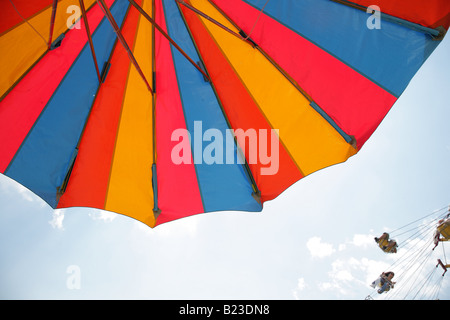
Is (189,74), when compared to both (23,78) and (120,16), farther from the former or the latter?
(23,78)

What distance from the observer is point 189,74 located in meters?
2.67

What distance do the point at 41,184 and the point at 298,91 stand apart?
9.22 ft

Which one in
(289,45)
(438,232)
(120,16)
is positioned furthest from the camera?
(438,232)

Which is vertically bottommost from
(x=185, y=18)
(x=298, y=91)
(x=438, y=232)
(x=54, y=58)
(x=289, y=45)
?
(x=438, y=232)

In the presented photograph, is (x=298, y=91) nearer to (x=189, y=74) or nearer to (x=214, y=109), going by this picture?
(x=214, y=109)

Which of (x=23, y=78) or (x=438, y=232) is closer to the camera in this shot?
(x=23, y=78)

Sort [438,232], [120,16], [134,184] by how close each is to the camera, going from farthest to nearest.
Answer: [438,232] < [134,184] < [120,16]

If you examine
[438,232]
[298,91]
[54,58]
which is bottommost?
[438,232]

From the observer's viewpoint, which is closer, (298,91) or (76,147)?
(298,91)

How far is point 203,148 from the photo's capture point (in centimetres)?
283

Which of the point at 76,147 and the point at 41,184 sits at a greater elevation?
the point at 76,147

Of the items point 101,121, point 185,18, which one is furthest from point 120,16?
point 101,121

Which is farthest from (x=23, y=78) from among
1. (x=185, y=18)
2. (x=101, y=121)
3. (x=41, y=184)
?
(x=185, y=18)

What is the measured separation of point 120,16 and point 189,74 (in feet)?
3.03
